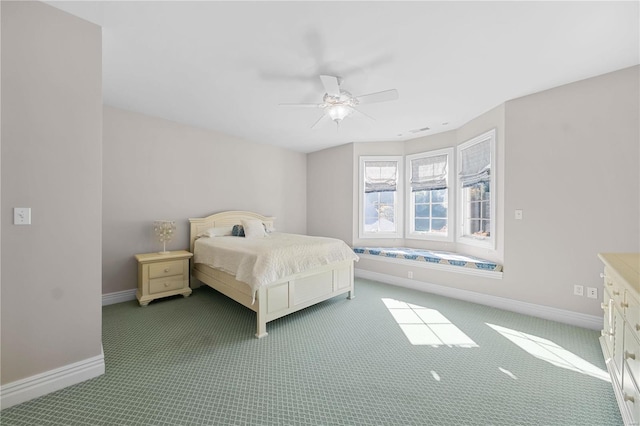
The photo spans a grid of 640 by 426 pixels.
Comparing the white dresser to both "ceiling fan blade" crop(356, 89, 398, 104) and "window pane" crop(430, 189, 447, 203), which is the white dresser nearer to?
"ceiling fan blade" crop(356, 89, 398, 104)

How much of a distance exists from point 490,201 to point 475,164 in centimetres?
67

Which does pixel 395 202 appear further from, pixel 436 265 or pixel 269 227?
pixel 269 227

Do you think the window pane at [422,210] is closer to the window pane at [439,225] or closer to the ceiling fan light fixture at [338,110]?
the window pane at [439,225]

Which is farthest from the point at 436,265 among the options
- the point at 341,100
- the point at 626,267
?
the point at 341,100

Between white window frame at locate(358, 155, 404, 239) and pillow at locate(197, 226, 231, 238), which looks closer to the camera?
pillow at locate(197, 226, 231, 238)

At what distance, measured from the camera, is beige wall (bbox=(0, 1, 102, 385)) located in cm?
159

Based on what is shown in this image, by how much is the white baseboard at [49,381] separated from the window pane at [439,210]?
4612 mm

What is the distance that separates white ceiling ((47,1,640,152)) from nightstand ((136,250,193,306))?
198 centimetres

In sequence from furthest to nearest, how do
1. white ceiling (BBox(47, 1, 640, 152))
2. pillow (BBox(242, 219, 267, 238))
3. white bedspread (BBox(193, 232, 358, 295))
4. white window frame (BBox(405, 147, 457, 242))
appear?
white window frame (BBox(405, 147, 457, 242)) < pillow (BBox(242, 219, 267, 238)) < white bedspread (BBox(193, 232, 358, 295)) < white ceiling (BBox(47, 1, 640, 152))

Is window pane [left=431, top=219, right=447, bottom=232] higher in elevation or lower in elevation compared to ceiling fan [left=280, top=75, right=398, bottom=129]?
lower

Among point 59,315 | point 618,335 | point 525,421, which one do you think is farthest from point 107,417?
point 618,335

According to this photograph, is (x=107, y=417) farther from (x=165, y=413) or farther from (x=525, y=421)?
(x=525, y=421)

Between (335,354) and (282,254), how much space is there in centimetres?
110

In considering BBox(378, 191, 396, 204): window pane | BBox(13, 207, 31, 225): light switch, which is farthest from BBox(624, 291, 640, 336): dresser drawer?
BBox(378, 191, 396, 204): window pane
